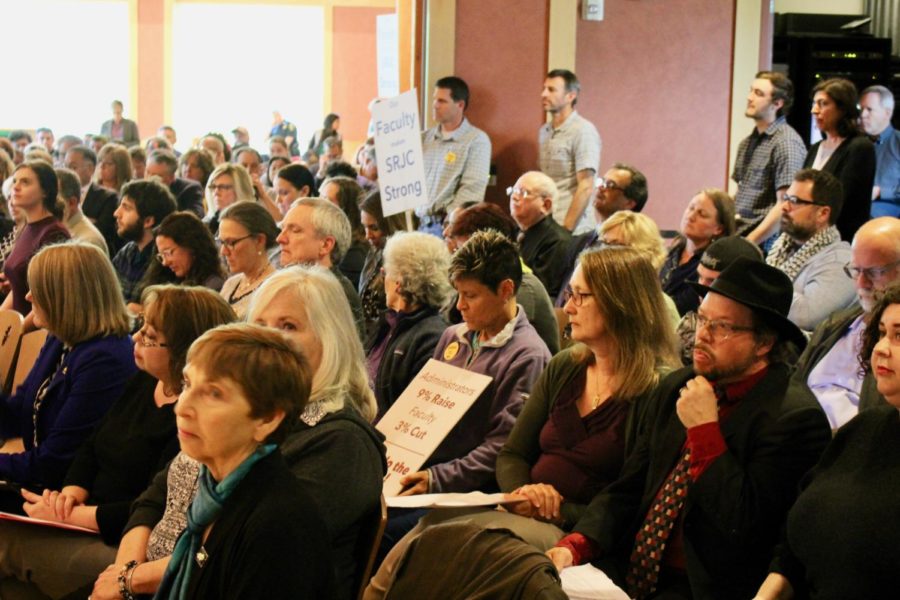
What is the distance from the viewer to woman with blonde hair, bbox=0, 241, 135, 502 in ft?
11.7

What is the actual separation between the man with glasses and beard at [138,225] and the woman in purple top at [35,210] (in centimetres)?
31

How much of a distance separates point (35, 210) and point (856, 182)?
4087mm

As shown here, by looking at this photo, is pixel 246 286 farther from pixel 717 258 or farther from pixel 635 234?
pixel 717 258

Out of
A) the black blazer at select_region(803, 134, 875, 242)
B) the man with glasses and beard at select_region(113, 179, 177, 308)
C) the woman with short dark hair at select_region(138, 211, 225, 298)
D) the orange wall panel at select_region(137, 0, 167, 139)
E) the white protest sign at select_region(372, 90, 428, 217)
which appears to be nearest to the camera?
the woman with short dark hair at select_region(138, 211, 225, 298)

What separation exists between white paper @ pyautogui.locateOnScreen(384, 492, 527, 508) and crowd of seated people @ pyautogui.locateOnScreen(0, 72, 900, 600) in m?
0.05

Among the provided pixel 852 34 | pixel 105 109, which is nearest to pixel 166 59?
pixel 105 109

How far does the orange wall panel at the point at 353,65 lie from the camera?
73.7 feet

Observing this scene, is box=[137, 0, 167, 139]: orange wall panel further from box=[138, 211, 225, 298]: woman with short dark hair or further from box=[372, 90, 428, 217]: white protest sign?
box=[138, 211, 225, 298]: woman with short dark hair

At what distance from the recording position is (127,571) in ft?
9.02

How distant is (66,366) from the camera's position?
3686mm

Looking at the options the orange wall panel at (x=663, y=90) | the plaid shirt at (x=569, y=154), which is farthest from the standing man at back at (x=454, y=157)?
the orange wall panel at (x=663, y=90)

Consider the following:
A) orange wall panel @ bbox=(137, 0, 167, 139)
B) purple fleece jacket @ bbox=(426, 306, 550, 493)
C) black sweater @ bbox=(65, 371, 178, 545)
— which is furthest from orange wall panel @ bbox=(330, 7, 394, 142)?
black sweater @ bbox=(65, 371, 178, 545)

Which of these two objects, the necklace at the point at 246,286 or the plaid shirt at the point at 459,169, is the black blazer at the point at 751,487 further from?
the plaid shirt at the point at 459,169

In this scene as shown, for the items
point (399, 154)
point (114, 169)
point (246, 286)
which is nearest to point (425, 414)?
point (246, 286)
